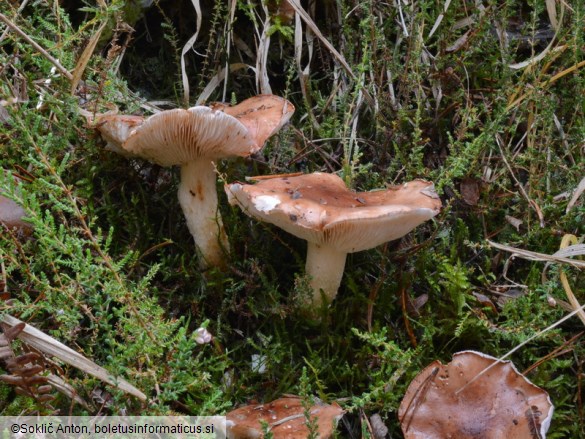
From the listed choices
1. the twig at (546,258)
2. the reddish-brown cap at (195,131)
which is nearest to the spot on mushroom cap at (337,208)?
the reddish-brown cap at (195,131)

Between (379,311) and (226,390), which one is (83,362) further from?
(379,311)

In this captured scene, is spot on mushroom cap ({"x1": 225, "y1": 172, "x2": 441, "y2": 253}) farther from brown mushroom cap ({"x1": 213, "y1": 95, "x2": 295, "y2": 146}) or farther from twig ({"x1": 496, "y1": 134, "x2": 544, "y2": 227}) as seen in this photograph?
twig ({"x1": 496, "y1": 134, "x2": 544, "y2": 227})

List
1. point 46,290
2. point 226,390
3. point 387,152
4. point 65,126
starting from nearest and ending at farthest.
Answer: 1. point 46,290
2. point 226,390
3. point 65,126
4. point 387,152

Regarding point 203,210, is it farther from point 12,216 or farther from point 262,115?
point 12,216

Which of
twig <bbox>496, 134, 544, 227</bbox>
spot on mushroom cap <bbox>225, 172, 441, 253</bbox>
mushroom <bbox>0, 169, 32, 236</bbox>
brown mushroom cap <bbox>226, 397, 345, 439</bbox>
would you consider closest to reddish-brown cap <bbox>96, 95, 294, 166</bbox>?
spot on mushroom cap <bbox>225, 172, 441, 253</bbox>

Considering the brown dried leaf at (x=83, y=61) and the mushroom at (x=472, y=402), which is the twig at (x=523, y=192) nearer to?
the mushroom at (x=472, y=402)

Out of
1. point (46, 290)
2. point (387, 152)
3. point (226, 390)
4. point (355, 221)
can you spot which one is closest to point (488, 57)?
point (387, 152)
